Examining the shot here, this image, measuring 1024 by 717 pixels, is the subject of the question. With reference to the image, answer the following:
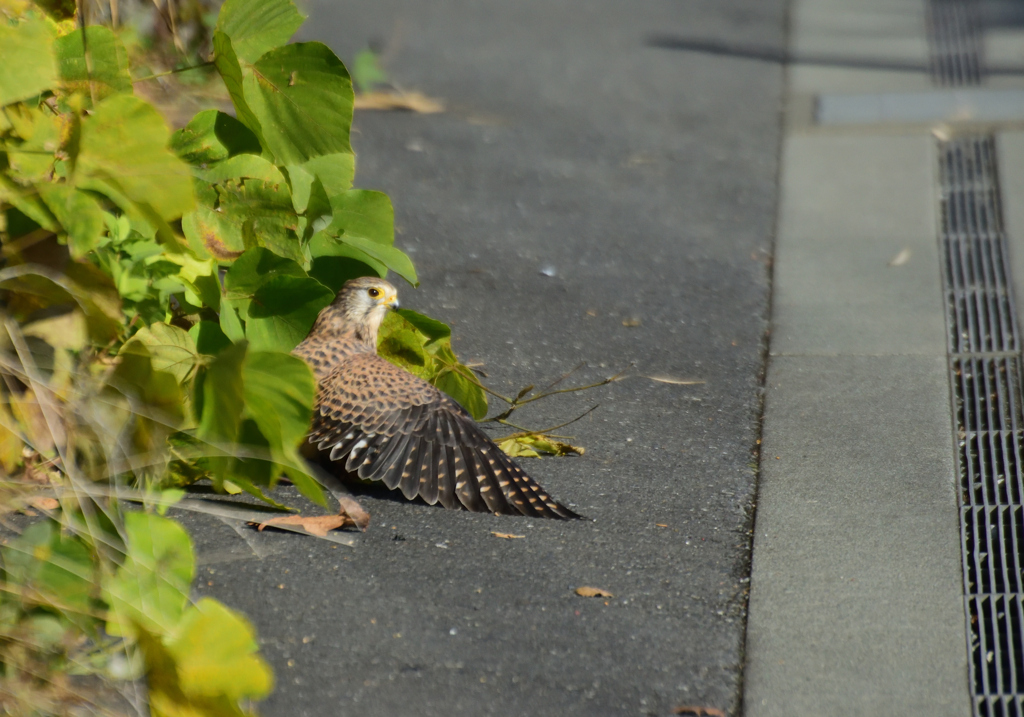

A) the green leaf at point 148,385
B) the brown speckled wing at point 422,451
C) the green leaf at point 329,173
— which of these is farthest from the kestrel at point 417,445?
the green leaf at point 148,385

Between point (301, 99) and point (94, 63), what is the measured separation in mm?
542

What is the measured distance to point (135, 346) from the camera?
2.57 meters

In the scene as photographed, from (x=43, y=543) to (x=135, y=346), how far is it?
0.49 metres

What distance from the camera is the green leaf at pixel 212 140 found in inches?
127

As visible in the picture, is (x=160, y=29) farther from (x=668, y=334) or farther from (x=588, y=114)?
(x=668, y=334)

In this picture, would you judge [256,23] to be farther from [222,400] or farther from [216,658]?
[216,658]

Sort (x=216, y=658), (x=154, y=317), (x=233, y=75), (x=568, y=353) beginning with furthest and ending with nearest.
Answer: (x=568, y=353), (x=154, y=317), (x=233, y=75), (x=216, y=658)

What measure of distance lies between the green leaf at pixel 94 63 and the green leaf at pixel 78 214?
61 cm

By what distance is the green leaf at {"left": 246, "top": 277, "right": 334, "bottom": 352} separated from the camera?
336 centimetres

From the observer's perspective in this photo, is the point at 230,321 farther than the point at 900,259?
No

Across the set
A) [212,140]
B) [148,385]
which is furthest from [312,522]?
[212,140]

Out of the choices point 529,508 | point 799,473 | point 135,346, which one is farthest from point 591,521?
point 135,346

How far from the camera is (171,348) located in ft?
10.1

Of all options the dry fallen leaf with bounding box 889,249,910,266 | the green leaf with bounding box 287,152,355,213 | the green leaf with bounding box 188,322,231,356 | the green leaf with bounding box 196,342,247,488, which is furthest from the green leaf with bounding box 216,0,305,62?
the dry fallen leaf with bounding box 889,249,910,266
